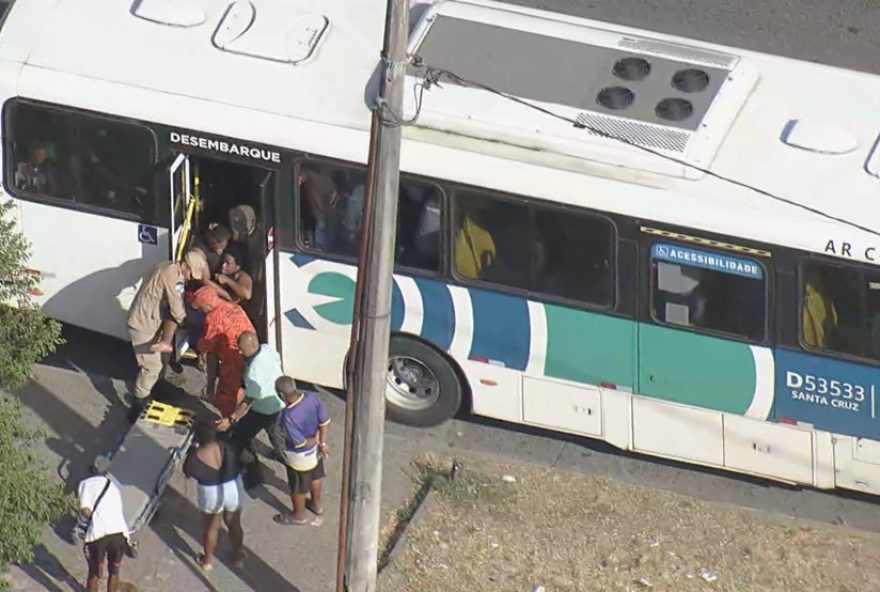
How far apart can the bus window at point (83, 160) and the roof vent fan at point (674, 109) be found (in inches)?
147

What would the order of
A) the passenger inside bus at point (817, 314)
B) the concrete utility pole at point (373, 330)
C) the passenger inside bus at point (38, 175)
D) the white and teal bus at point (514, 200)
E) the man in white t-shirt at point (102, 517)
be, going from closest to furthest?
the concrete utility pole at point (373, 330), the man in white t-shirt at point (102, 517), the passenger inside bus at point (817, 314), the white and teal bus at point (514, 200), the passenger inside bus at point (38, 175)

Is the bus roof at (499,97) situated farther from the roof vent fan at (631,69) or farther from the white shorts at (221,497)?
the white shorts at (221,497)

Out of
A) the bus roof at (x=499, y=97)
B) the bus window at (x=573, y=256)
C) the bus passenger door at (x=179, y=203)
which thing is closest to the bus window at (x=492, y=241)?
the bus window at (x=573, y=256)

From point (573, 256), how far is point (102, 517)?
12.2ft

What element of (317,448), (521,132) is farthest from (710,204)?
(317,448)

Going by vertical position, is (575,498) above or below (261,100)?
below

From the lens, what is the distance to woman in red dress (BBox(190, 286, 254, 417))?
1372 cm

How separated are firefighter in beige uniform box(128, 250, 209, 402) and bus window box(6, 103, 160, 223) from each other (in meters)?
0.49

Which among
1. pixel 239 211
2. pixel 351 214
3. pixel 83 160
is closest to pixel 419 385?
pixel 351 214

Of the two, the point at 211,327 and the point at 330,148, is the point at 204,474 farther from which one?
the point at 330,148

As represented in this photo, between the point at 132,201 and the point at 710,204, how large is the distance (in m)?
4.38

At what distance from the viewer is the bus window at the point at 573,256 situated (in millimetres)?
13180

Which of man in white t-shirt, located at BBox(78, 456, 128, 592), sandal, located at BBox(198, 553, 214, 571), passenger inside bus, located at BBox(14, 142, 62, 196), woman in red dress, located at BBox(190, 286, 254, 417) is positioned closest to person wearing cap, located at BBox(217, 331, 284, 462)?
woman in red dress, located at BBox(190, 286, 254, 417)

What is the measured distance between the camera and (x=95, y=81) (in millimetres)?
13906
